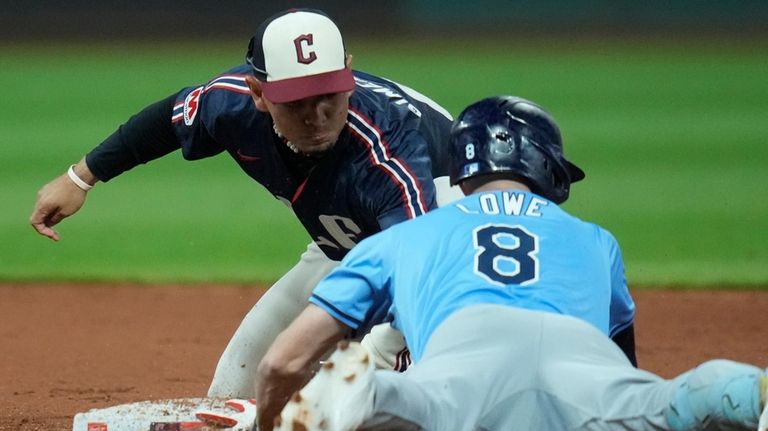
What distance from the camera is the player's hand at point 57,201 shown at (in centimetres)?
432

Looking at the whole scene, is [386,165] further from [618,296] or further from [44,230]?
[44,230]

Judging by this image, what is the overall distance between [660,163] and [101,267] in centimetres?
400

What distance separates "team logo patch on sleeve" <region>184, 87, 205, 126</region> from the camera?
13.3 feet

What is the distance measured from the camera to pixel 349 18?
1009 cm

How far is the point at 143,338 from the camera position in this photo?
638 cm

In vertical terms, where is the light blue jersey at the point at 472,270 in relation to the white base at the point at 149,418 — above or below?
above

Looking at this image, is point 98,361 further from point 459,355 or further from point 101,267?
point 459,355

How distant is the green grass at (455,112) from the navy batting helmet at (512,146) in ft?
15.2

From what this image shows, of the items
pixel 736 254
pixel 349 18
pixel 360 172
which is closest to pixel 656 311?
pixel 736 254

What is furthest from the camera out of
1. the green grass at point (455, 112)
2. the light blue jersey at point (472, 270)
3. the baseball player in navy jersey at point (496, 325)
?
the green grass at point (455, 112)

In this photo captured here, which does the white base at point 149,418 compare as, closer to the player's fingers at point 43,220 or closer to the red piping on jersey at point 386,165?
the player's fingers at point 43,220

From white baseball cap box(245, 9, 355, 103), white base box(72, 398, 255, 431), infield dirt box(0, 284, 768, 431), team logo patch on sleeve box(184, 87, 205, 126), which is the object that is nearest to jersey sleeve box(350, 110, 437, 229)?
white baseball cap box(245, 9, 355, 103)

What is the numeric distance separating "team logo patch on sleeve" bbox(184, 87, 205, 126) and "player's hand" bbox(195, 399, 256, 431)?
93cm

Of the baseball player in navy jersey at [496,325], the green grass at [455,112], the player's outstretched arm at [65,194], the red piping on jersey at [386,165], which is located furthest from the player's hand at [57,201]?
the green grass at [455,112]
